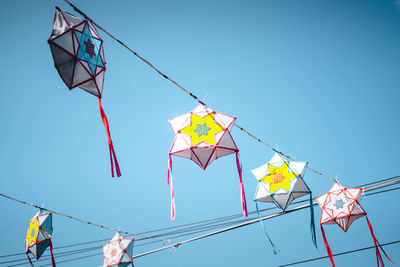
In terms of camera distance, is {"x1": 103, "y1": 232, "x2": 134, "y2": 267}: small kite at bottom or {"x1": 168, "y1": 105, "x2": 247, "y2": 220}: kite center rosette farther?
{"x1": 103, "y1": 232, "x2": 134, "y2": 267}: small kite at bottom

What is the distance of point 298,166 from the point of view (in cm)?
625

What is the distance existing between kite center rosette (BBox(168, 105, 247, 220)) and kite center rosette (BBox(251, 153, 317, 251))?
1407mm

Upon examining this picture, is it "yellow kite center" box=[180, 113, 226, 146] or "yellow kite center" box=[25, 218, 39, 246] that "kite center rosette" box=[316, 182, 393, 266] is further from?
"yellow kite center" box=[25, 218, 39, 246]

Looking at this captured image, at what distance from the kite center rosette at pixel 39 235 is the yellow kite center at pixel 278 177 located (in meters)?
6.09

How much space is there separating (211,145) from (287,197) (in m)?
2.44

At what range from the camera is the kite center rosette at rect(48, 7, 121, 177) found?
3518 millimetres

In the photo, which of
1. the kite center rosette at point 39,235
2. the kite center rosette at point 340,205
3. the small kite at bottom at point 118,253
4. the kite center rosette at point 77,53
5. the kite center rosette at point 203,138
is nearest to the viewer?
the kite center rosette at point 77,53

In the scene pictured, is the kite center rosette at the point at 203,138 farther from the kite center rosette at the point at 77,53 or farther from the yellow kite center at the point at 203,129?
the kite center rosette at the point at 77,53

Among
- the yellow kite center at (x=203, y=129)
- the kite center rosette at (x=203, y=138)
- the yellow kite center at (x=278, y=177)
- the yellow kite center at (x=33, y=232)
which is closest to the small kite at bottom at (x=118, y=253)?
the yellow kite center at (x=33, y=232)

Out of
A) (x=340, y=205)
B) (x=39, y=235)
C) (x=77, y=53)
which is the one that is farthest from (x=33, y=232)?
(x=340, y=205)

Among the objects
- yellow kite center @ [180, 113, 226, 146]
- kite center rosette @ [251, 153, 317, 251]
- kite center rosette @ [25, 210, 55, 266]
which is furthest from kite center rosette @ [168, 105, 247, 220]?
kite center rosette @ [25, 210, 55, 266]

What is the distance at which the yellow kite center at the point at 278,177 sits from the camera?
6095 millimetres

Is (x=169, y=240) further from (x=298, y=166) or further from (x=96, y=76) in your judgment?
(x=96, y=76)

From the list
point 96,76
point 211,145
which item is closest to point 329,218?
point 211,145
